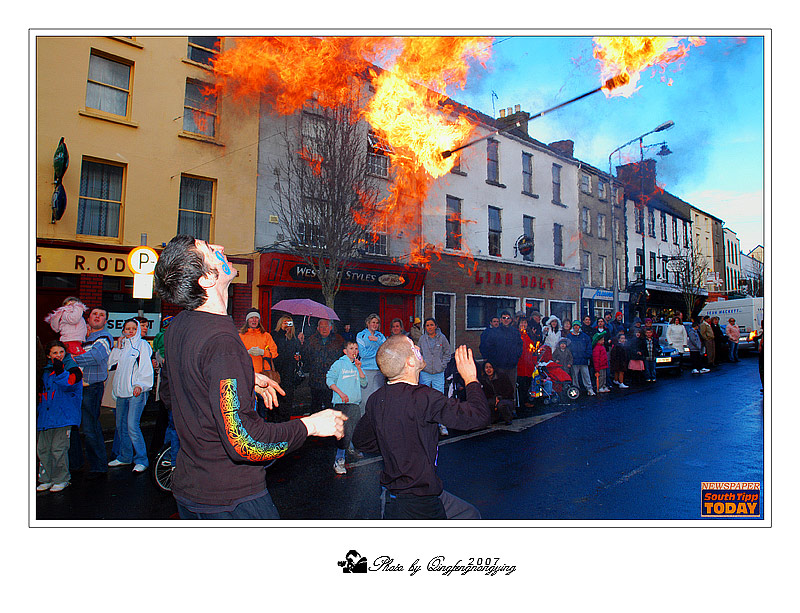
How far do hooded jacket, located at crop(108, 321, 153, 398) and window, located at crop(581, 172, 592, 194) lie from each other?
17.3ft

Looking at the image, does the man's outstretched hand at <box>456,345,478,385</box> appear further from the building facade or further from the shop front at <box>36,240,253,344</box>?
the shop front at <box>36,240,253,344</box>

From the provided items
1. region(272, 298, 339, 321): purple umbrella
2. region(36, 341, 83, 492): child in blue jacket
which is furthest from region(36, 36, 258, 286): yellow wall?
region(36, 341, 83, 492): child in blue jacket

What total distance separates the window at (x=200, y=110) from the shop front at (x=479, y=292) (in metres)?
2.98

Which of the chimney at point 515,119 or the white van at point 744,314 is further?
the chimney at point 515,119

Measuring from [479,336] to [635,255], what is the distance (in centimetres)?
228

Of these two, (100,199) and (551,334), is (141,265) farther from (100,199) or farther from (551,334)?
(551,334)

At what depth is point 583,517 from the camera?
397 centimetres

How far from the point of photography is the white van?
14.4 ft

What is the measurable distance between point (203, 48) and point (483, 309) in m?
4.06

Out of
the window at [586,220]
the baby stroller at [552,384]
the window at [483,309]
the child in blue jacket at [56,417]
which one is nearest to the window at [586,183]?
the window at [586,220]

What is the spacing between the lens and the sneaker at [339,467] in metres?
4.77

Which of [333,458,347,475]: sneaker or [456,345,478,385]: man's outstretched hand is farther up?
[456,345,478,385]: man's outstretched hand

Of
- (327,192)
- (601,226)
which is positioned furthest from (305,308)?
(601,226)

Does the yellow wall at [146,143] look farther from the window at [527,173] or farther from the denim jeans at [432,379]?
the window at [527,173]
